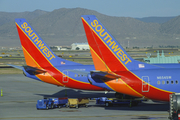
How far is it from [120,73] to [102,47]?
11.4 ft

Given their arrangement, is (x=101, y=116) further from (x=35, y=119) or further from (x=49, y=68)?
(x=49, y=68)

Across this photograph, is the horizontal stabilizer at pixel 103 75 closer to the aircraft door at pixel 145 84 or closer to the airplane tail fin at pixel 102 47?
the airplane tail fin at pixel 102 47

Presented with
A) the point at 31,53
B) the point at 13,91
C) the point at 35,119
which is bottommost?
the point at 35,119

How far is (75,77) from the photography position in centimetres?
4394

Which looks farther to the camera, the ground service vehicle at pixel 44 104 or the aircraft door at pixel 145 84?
the ground service vehicle at pixel 44 104

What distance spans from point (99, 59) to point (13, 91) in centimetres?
2551

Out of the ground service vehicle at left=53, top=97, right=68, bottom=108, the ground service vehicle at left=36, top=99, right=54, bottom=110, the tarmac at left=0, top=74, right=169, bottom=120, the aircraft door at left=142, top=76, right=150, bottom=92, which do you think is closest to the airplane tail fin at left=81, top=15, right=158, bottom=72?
the aircraft door at left=142, top=76, right=150, bottom=92

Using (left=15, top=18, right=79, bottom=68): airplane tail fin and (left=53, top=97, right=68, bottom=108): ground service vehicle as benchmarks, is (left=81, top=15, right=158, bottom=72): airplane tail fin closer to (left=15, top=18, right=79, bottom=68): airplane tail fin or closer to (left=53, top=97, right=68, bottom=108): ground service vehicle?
(left=53, top=97, right=68, bottom=108): ground service vehicle

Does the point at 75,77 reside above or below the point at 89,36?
below

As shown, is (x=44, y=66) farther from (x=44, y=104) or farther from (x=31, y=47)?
(x=44, y=104)

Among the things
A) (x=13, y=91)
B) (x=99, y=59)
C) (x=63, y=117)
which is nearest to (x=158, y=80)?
(x=99, y=59)

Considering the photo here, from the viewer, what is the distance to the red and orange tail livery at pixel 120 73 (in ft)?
109

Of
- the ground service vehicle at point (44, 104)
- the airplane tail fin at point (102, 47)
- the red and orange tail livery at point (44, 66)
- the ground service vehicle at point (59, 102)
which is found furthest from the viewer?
the red and orange tail livery at point (44, 66)

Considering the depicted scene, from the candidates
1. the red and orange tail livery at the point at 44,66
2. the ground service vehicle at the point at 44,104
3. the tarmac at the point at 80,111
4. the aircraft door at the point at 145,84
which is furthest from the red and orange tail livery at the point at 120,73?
the red and orange tail livery at the point at 44,66
